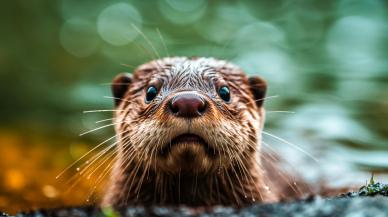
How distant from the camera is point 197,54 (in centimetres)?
964

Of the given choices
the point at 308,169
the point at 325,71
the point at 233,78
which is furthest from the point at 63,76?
the point at 233,78

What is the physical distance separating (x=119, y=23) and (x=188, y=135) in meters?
8.13

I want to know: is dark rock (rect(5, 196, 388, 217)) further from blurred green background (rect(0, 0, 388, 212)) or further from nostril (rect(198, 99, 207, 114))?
blurred green background (rect(0, 0, 388, 212))

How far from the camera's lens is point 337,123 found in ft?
25.8

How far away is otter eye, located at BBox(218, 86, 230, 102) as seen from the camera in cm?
439

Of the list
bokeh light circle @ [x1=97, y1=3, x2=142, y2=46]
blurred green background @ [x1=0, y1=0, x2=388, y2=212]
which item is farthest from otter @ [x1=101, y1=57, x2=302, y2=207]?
bokeh light circle @ [x1=97, y1=3, x2=142, y2=46]

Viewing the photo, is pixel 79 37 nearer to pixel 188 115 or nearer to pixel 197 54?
pixel 197 54

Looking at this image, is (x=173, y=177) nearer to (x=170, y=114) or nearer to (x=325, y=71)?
(x=170, y=114)

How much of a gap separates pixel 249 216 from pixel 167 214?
38 cm

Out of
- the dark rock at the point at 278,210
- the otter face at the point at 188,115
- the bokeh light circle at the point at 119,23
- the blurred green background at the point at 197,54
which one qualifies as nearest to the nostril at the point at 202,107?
the otter face at the point at 188,115

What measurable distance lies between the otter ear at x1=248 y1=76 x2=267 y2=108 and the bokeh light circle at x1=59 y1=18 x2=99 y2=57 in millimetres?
5784

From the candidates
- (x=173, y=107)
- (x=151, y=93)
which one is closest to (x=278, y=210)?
(x=173, y=107)

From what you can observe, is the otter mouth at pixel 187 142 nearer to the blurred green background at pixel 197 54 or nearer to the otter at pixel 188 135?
the otter at pixel 188 135

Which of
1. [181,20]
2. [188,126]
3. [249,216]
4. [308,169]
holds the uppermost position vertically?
[181,20]
